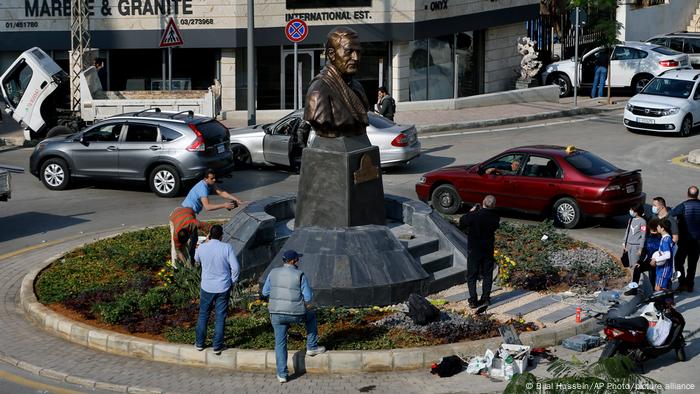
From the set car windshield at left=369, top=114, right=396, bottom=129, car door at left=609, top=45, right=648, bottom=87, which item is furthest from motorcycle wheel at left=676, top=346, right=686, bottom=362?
car door at left=609, top=45, right=648, bottom=87

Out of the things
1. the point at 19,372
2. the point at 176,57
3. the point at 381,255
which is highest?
the point at 176,57

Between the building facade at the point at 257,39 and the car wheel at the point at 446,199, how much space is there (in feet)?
43.9

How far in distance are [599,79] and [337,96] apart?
22.6 m

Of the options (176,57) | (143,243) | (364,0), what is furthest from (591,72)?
(143,243)

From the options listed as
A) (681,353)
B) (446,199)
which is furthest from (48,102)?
(681,353)

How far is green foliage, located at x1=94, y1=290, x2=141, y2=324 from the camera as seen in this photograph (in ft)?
47.0

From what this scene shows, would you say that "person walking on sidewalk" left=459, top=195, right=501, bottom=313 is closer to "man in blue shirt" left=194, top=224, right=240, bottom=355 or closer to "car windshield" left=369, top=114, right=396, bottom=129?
"man in blue shirt" left=194, top=224, right=240, bottom=355

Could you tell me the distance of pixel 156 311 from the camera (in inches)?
578

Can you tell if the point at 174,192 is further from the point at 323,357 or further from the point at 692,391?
the point at 692,391

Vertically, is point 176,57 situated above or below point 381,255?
above

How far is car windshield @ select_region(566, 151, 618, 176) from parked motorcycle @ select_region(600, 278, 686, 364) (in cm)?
721

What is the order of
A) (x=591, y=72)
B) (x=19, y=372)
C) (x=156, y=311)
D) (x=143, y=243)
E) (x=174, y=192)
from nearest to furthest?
(x=19, y=372), (x=156, y=311), (x=143, y=243), (x=174, y=192), (x=591, y=72)

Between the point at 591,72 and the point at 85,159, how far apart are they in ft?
64.5

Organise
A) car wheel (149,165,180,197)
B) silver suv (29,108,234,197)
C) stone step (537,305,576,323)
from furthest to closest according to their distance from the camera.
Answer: car wheel (149,165,180,197) → silver suv (29,108,234,197) → stone step (537,305,576,323)
